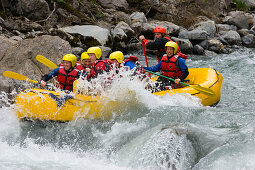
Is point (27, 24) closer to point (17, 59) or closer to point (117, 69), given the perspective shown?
point (17, 59)

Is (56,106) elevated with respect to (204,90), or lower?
elevated

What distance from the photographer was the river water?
3.61 metres

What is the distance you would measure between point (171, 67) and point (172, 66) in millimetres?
29

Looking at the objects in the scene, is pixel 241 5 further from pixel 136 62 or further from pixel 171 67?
pixel 136 62

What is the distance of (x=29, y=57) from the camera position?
272 inches

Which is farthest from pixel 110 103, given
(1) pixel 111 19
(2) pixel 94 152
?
(1) pixel 111 19

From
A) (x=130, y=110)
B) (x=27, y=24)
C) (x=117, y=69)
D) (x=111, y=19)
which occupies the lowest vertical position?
(x=111, y=19)

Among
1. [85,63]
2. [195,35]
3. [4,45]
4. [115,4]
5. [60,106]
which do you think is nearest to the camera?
[60,106]

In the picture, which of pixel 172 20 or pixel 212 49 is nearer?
pixel 212 49

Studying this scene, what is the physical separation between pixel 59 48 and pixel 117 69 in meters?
2.63

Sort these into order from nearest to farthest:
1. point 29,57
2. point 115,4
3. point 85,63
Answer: point 85,63 < point 29,57 < point 115,4

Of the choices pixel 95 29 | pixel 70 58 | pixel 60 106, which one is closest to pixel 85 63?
pixel 70 58

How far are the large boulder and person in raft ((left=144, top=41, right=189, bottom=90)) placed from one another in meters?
2.60

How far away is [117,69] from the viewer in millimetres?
5246
